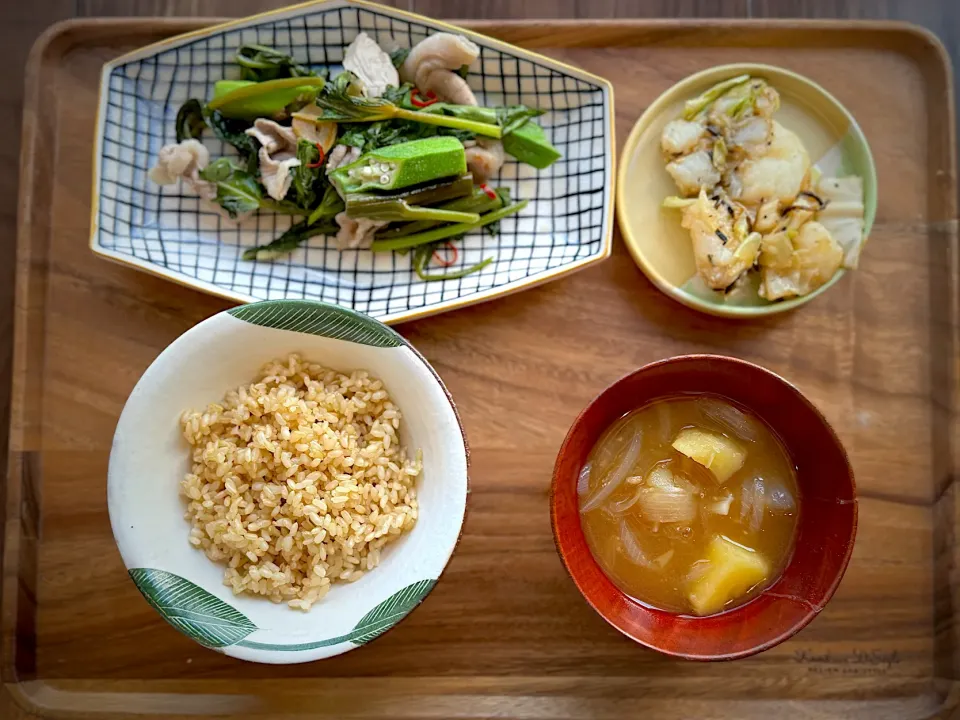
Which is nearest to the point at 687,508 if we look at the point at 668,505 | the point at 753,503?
the point at 668,505

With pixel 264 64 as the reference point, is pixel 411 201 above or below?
below

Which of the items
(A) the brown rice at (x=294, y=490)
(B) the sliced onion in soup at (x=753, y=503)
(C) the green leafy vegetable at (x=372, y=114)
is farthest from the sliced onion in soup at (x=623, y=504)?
(C) the green leafy vegetable at (x=372, y=114)

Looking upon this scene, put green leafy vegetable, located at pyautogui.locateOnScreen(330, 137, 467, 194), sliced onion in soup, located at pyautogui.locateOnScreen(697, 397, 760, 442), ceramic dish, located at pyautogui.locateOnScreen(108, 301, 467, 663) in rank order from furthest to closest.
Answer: green leafy vegetable, located at pyautogui.locateOnScreen(330, 137, 467, 194)
sliced onion in soup, located at pyautogui.locateOnScreen(697, 397, 760, 442)
ceramic dish, located at pyautogui.locateOnScreen(108, 301, 467, 663)

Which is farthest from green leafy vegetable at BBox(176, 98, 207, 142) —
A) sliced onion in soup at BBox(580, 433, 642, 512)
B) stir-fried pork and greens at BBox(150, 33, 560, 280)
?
sliced onion in soup at BBox(580, 433, 642, 512)

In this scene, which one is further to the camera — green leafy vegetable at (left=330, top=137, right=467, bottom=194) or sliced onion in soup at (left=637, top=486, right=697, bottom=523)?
green leafy vegetable at (left=330, top=137, right=467, bottom=194)

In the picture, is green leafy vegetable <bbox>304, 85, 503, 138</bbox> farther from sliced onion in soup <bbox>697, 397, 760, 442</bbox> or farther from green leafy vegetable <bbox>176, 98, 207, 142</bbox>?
sliced onion in soup <bbox>697, 397, 760, 442</bbox>

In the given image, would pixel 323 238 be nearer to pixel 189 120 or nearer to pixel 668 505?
pixel 189 120
